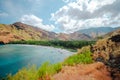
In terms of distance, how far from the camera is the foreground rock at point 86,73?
11.8m

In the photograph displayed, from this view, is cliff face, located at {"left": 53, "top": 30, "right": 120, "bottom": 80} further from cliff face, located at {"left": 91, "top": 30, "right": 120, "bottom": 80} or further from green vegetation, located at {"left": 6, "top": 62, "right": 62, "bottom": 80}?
green vegetation, located at {"left": 6, "top": 62, "right": 62, "bottom": 80}

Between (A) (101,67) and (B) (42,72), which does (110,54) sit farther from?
(B) (42,72)

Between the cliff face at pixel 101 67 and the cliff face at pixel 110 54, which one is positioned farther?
the cliff face at pixel 110 54

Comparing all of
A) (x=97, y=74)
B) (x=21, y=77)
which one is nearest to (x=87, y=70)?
(x=97, y=74)

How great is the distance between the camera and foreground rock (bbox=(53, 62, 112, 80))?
11.8m

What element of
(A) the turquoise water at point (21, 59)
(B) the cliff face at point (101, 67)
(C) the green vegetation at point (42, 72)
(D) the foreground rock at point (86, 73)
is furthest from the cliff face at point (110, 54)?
(A) the turquoise water at point (21, 59)

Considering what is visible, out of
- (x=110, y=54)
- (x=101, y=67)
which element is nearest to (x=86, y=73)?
(x=101, y=67)

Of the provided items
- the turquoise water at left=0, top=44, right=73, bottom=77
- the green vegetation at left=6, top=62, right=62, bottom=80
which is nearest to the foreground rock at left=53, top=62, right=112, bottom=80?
the green vegetation at left=6, top=62, right=62, bottom=80

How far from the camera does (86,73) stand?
12859 millimetres

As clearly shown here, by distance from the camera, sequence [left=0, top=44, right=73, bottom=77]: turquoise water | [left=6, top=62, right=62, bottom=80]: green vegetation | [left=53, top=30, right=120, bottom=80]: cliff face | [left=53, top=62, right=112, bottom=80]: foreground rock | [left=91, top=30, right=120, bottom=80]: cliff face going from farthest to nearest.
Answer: [left=0, top=44, right=73, bottom=77]: turquoise water → [left=91, top=30, right=120, bottom=80]: cliff face → [left=53, top=30, right=120, bottom=80]: cliff face → [left=53, top=62, right=112, bottom=80]: foreground rock → [left=6, top=62, right=62, bottom=80]: green vegetation

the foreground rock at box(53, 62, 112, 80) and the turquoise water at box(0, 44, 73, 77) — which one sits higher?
the foreground rock at box(53, 62, 112, 80)

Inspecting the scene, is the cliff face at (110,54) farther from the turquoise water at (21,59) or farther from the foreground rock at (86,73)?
the turquoise water at (21,59)

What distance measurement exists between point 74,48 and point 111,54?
11841cm

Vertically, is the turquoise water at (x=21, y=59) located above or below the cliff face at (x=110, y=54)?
below
